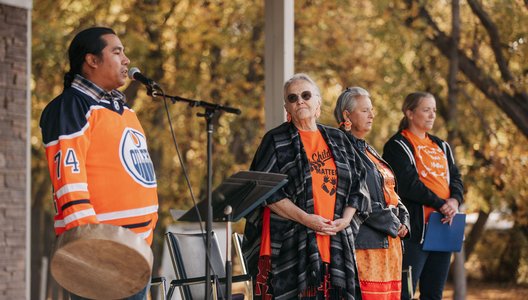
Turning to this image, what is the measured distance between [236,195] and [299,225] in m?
0.44

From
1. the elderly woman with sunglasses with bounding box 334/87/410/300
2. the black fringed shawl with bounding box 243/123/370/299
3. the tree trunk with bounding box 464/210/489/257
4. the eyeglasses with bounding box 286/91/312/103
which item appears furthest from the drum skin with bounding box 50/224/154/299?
the tree trunk with bounding box 464/210/489/257

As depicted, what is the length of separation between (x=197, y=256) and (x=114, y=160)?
7.43 feet

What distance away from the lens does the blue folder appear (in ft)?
17.7

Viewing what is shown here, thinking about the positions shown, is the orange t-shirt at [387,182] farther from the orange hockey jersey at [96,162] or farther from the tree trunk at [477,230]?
the tree trunk at [477,230]

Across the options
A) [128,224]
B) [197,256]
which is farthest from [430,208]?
[128,224]

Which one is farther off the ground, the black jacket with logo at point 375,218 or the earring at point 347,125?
the earring at point 347,125

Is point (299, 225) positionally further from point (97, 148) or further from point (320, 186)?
point (97, 148)

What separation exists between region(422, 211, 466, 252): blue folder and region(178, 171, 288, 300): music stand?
1856 mm

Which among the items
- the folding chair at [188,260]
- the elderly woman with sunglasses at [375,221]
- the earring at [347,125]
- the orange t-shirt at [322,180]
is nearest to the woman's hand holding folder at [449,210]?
the elderly woman with sunglasses at [375,221]

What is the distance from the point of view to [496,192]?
10.7 meters

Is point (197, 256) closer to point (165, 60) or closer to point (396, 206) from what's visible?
point (396, 206)

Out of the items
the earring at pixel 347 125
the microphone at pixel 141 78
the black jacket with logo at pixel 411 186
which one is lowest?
the black jacket with logo at pixel 411 186

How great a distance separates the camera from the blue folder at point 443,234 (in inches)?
213

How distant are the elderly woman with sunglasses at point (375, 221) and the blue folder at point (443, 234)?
597 millimetres
